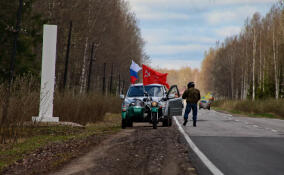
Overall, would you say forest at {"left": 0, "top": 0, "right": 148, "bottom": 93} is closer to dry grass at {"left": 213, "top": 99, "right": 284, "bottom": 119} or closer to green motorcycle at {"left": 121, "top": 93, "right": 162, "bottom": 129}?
green motorcycle at {"left": 121, "top": 93, "right": 162, "bottom": 129}

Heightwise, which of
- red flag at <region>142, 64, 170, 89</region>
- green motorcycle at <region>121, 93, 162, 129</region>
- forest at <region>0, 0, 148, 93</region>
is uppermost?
forest at <region>0, 0, 148, 93</region>

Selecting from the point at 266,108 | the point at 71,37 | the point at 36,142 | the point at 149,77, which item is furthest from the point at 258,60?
the point at 36,142

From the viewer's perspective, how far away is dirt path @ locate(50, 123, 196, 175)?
27.4 feet

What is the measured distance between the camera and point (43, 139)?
14719mm

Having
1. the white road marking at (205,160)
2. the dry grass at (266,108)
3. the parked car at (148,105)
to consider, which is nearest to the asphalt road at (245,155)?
the white road marking at (205,160)

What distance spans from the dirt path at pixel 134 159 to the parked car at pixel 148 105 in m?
5.23

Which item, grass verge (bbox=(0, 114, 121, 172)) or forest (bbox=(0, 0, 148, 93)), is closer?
grass verge (bbox=(0, 114, 121, 172))

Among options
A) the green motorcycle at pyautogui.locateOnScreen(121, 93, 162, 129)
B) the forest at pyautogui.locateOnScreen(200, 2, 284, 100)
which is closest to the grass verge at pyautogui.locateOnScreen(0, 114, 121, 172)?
the green motorcycle at pyautogui.locateOnScreen(121, 93, 162, 129)

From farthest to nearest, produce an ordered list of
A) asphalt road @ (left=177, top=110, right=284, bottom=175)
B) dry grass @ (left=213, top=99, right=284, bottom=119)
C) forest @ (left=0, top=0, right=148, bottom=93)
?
1. dry grass @ (left=213, top=99, right=284, bottom=119)
2. forest @ (left=0, top=0, right=148, bottom=93)
3. asphalt road @ (left=177, top=110, right=284, bottom=175)

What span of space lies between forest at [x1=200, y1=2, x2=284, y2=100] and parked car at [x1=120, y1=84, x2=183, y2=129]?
38.6 metres

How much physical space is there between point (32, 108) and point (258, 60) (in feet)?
222

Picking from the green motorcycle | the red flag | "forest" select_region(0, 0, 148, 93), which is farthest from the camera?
"forest" select_region(0, 0, 148, 93)

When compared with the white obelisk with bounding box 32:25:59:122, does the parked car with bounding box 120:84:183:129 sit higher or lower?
lower

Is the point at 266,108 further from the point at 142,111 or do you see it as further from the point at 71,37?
the point at 142,111
